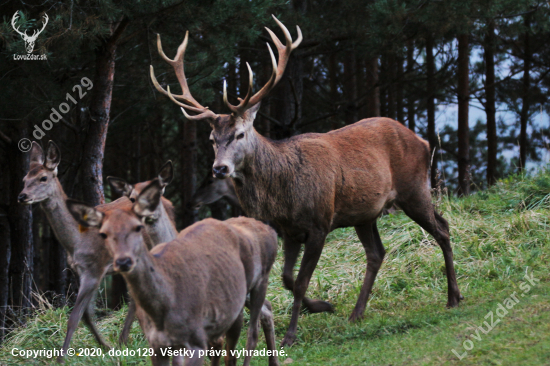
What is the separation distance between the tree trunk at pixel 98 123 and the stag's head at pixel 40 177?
123cm

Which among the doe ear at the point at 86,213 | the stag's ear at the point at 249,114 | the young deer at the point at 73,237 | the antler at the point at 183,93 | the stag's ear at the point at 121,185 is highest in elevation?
the antler at the point at 183,93

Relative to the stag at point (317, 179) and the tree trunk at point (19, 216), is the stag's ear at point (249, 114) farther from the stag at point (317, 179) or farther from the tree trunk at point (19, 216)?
the tree trunk at point (19, 216)

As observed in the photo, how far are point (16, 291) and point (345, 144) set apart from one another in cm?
787

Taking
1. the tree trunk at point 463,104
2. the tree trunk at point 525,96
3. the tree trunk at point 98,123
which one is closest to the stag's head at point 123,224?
the tree trunk at point 98,123

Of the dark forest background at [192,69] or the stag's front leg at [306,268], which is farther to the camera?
the dark forest background at [192,69]

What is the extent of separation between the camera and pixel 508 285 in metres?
6.84

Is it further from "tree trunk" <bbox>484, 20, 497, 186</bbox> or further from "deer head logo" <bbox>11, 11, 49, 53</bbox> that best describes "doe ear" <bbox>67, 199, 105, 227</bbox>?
"tree trunk" <bbox>484, 20, 497, 186</bbox>

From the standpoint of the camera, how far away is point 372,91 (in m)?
13.1

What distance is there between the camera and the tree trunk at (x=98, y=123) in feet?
26.8

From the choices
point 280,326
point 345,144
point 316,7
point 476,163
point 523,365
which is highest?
point 316,7

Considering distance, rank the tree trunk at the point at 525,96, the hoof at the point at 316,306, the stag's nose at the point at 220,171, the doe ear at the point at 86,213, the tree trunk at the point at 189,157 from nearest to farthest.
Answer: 1. the doe ear at the point at 86,213
2. the stag's nose at the point at 220,171
3. the hoof at the point at 316,306
4. the tree trunk at the point at 189,157
5. the tree trunk at the point at 525,96

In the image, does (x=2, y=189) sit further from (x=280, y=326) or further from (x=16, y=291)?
(x=280, y=326)

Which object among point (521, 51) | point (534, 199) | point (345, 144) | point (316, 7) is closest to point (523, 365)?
point (345, 144)

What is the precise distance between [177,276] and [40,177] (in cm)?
344
